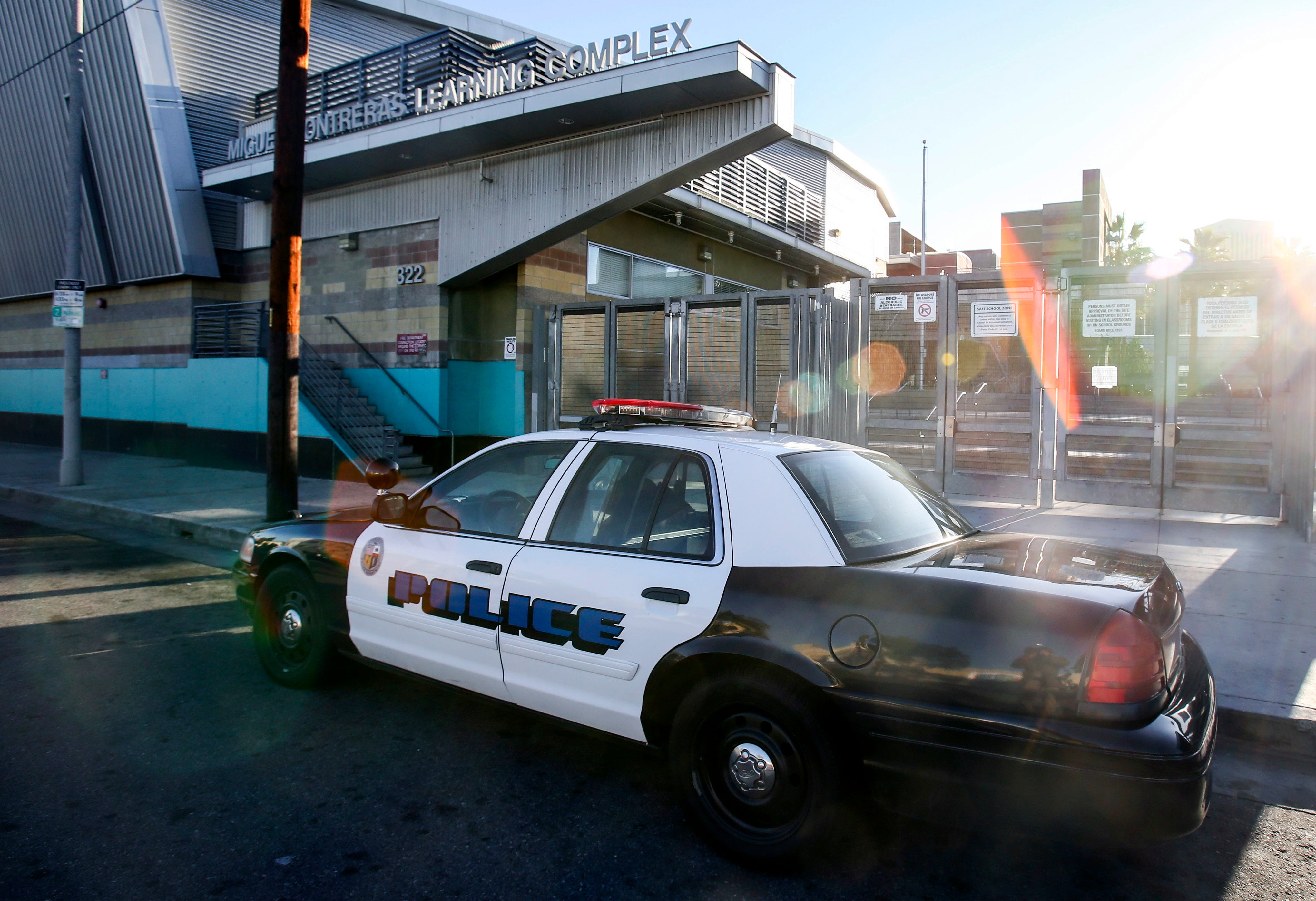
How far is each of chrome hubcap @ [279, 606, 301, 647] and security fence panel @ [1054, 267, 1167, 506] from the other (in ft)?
27.4

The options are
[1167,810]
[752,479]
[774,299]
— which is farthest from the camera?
[774,299]

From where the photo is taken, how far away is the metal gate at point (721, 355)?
35.4ft

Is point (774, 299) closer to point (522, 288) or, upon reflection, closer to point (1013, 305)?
point (1013, 305)

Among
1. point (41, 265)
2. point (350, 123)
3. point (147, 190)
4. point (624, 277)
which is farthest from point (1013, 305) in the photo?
point (41, 265)

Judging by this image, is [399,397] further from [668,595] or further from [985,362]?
[668,595]

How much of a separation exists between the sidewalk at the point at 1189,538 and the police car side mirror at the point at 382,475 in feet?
14.0

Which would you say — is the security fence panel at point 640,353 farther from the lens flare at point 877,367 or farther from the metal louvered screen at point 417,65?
the metal louvered screen at point 417,65

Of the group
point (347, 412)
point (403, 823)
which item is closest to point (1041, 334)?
point (403, 823)

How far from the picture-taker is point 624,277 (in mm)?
17094

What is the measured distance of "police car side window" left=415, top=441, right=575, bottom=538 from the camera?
3.86 metres

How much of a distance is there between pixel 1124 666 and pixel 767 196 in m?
20.3

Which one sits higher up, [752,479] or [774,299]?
[774,299]

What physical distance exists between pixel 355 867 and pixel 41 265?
78.6ft

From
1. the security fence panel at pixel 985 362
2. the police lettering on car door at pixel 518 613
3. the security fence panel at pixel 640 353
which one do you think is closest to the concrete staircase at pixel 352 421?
the security fence panel at pixel 640 353
